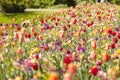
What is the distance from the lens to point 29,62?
13.7ft

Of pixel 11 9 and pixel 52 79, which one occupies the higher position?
pixel 52 79

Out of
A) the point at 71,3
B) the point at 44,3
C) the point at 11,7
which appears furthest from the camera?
the point at 71,3

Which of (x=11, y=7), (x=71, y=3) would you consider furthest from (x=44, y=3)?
(x=11, y=7)

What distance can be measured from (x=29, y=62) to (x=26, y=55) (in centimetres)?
147

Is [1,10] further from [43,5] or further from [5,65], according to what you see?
[5,65]

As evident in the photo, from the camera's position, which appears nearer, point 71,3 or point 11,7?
point 11,7

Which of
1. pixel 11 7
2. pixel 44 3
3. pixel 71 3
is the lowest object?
pixel 71 3

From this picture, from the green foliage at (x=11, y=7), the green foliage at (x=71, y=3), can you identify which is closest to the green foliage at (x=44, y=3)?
the green foliage at (x=71, y=3)

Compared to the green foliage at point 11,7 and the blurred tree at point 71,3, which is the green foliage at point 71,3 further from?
the green foliage at point 11,7

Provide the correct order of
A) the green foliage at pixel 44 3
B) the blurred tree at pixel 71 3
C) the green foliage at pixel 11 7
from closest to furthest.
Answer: the green foliage at pixel 11 7 < the green foliage at pixel 44 3 < the blurred tree at pixel 71 3

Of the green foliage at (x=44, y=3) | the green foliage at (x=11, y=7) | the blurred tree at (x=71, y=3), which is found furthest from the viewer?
the blurred tree at (x=71, y=3)

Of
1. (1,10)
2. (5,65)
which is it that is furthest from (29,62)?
(1,10)

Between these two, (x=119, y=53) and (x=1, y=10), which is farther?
(x=1, y=10)

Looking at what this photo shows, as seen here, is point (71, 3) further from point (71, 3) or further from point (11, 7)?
point (11, 7)
